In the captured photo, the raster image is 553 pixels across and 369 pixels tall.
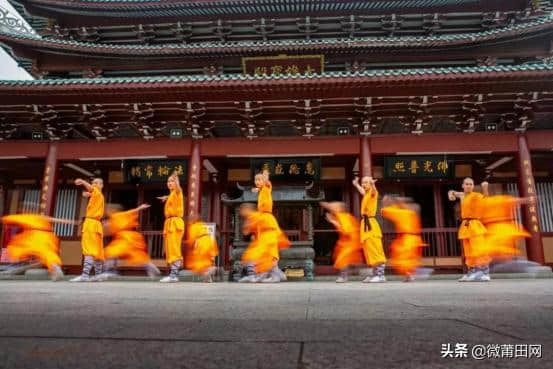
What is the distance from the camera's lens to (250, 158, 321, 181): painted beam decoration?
9383 mm

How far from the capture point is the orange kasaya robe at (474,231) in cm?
601

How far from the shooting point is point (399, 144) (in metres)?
8.05

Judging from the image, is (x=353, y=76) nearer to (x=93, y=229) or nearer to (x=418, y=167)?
(x=418, y=167)

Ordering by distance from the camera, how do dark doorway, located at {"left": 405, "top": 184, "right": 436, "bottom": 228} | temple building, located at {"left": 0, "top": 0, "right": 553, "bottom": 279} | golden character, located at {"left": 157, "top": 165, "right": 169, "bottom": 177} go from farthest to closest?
dark doorway, located at {"left": 405, "top": 184, "right": 436, "bottom": 228}
golden character, located at {"left": 157, "top": 165, "right": 169, "bottom": 177}
temple building, located at {"left": 0, "top": 0, "right": 553, "bottom": 279}

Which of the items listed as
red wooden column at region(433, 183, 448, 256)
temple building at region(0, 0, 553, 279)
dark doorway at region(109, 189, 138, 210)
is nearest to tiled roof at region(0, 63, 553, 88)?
temple building at region(0, 0, 553, 279)

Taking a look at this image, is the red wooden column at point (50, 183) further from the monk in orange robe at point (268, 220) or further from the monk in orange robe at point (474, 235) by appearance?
the monk in orange robe at point (474, 235)

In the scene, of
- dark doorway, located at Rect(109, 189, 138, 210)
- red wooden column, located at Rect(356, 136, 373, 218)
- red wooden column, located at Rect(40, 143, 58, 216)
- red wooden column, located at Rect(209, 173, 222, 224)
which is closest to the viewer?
red wooden column, located at Rect(356, 136, 373, 218)

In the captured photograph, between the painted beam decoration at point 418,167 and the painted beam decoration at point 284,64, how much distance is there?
3033 mm

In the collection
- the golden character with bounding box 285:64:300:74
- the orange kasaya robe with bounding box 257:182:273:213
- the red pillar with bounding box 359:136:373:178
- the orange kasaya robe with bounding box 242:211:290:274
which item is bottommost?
the orange kasaya robe with bounding box 242:211:290:274

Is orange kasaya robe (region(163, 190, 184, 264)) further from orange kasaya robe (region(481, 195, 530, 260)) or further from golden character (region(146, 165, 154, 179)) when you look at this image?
orange kasaya robe (region(481, 195, 530, 260))

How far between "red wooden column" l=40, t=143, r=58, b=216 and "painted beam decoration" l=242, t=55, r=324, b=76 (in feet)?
16.3

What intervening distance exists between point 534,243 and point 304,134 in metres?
4.91

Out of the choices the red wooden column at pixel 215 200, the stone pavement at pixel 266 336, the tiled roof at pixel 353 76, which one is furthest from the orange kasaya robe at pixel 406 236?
the red wooden column at pixel 215 200

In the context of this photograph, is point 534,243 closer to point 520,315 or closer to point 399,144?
point 399,144
